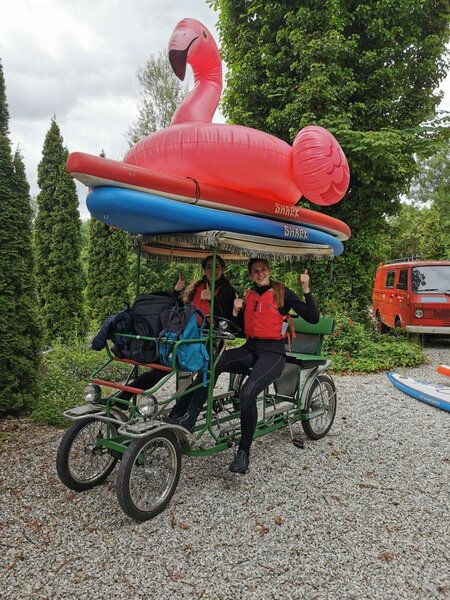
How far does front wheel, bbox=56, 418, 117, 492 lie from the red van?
8.48 m

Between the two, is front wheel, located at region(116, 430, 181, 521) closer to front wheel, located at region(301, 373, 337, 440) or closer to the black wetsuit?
the black wetsuit

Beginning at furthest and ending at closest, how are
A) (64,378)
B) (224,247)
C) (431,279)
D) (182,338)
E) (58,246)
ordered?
1. (58,246)
2. (431,279)
3. (64,378)
4. (224,247)
5. (182,338)

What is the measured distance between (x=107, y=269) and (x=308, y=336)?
981cm

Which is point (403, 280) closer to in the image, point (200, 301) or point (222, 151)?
point (200, 301)

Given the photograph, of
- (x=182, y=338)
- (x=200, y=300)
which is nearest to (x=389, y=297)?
(x=200, y=300)

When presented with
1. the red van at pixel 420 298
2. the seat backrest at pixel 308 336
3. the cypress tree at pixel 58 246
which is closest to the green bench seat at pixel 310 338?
the seat backrest at pixel 308 336

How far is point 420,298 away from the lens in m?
10.2

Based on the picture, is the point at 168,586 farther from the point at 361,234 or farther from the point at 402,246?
the point at 402,246

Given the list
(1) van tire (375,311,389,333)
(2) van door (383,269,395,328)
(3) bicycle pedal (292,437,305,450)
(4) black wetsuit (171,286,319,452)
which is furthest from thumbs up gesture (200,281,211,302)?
(1) van tire (375,311,389,333)

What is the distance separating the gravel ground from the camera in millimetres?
2593

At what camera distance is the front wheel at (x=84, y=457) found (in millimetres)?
3440

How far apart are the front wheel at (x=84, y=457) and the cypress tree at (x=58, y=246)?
7205 millimetres

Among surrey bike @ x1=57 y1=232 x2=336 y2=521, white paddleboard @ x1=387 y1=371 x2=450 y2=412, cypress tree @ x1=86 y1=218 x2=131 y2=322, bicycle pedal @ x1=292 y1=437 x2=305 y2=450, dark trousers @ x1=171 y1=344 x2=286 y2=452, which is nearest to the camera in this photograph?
surrey bike @ x1=57 y1=232 x2=336 y2=521

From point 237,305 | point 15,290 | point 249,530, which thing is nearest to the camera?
point 249,530
